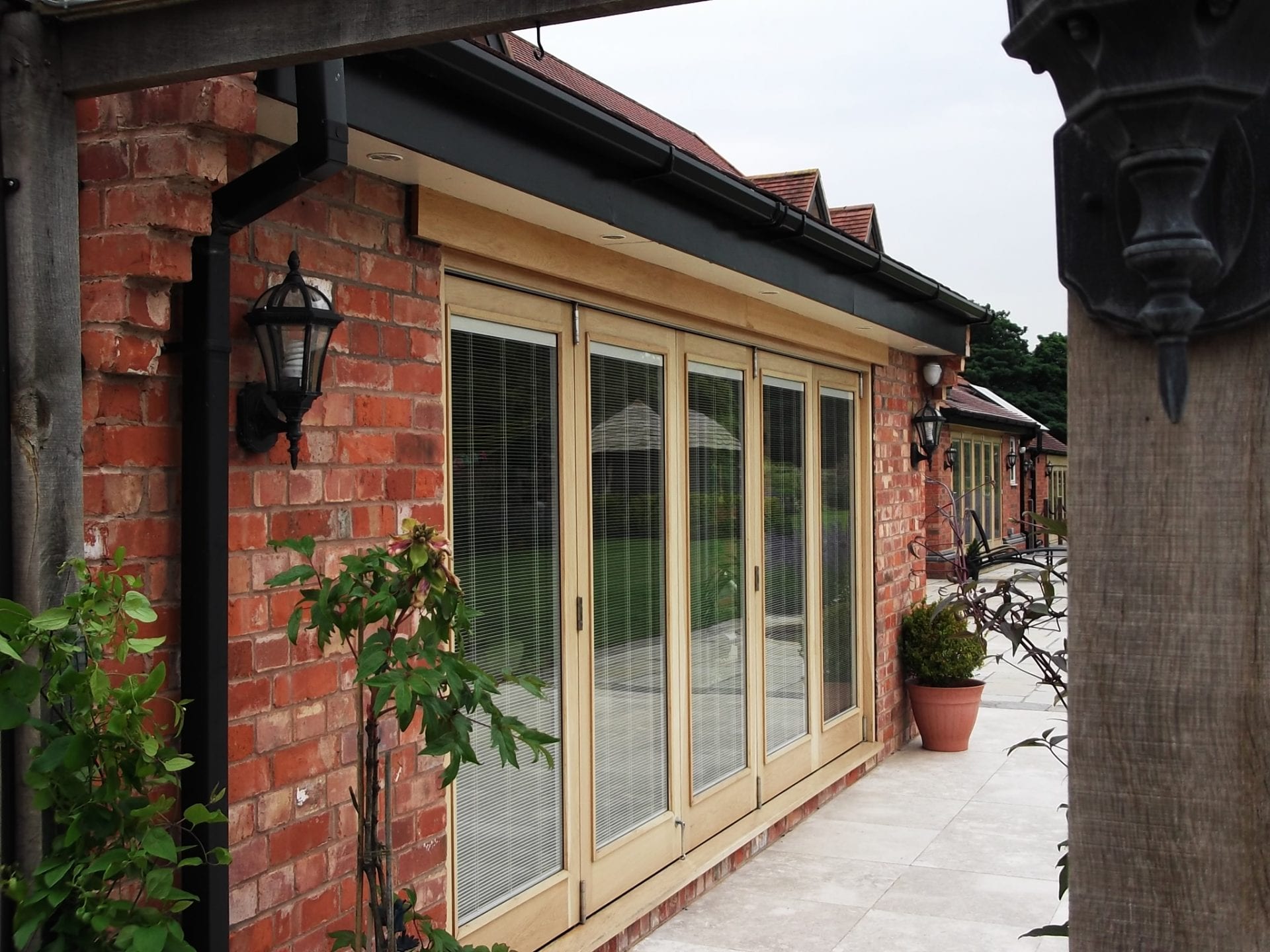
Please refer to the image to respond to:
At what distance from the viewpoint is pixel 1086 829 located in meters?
1.18

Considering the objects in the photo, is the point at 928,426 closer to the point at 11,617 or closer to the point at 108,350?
the point at 108,350

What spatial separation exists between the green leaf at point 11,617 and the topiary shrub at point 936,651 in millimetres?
6441

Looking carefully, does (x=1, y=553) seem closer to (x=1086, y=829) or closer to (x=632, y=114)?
(x=1086, y=829)

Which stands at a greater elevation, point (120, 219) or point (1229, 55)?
point (120, 219)

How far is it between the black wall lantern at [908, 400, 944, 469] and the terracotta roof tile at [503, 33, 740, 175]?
7.23 ft

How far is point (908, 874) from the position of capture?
5465 mm

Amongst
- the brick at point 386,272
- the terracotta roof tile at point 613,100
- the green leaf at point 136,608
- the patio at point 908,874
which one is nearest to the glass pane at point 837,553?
the patio at point 908,874

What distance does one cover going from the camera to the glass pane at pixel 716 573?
17.7ft

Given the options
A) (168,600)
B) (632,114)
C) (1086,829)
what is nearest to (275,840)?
(168,600)

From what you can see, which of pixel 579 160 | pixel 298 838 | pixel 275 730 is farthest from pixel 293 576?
pixel 579 160

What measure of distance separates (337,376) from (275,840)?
1129mm

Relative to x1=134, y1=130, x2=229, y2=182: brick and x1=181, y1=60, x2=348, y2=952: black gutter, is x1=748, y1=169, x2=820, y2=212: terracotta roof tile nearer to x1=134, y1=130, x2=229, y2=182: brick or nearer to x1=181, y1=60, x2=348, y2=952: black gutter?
x1=181, y1=60, x2=348, y2=952: black gutter

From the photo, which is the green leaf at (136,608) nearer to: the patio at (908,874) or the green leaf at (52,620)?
the green leaf at (52,620)

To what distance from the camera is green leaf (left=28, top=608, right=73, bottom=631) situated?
1.87m
